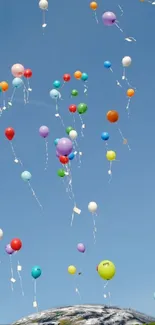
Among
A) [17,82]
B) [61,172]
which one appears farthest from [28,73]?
[61,172]

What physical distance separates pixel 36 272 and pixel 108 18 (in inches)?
548

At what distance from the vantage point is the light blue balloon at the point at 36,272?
24.8 m

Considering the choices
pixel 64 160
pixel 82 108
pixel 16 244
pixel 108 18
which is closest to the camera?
pixel 108 18

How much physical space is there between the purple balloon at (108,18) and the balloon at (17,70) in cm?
510

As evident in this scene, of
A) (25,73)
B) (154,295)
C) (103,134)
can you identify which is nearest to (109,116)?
(103,134)

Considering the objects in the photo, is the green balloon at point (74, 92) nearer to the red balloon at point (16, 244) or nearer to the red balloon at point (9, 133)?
the red balloon at point (9, 133)

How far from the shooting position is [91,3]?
23.9 meters

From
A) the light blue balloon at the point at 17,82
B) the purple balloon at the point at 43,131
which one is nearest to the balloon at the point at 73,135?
the purple balloon at the point at 43,131

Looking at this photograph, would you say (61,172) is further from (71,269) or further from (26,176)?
(71,269)

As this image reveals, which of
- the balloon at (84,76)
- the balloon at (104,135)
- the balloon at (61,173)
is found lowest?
the balloon at (61,173)

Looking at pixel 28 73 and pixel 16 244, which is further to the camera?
pixel 28 73

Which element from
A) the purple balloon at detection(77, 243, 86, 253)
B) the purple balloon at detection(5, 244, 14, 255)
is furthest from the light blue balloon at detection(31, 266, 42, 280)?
the purple balloon at detection(77, 243, 86, 253)

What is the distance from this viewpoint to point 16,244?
24.0 metres

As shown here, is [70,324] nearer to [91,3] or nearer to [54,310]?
[54,310]
